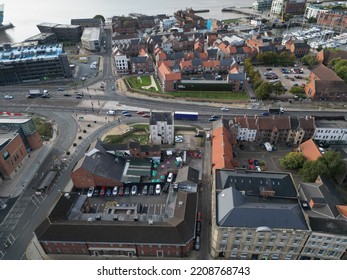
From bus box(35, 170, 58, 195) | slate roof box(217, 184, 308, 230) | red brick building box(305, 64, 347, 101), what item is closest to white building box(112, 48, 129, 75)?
bus box(35, 170, 58, 195)

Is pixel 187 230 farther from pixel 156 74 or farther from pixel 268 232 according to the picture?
pixel 156 74

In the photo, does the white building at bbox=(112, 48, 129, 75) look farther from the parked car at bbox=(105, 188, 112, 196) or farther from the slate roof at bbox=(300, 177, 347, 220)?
the slate roof at bbox=(300, 177, 347, 220)

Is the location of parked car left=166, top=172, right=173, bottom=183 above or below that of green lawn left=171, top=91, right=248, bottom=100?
below

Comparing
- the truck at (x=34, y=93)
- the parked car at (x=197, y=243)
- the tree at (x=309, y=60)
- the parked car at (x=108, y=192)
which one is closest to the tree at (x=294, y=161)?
the parked car at (x=197, y=243)

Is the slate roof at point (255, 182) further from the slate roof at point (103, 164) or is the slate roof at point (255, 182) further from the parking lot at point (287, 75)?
the parking lot at point (287, 75)

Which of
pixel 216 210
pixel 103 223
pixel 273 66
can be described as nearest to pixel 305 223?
pixel 216 210

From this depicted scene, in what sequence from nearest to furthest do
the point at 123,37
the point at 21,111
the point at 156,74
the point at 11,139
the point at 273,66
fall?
the point at 11,139, the point at 21,111, the point at 156,74, the point at 273,66, the point at 123,37
